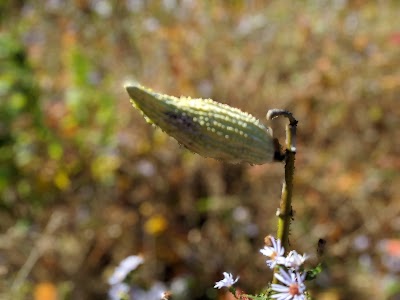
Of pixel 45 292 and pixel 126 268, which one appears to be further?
pixel 45 292

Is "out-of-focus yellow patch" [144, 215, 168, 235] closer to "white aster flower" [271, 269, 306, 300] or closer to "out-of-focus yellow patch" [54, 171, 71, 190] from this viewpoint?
"out-of-focus yellow patch" [54, 171, 71, 190]

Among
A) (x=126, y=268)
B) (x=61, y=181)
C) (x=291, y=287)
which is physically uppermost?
(x=61, y=181)

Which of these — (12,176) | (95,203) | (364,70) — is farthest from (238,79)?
(12,176)

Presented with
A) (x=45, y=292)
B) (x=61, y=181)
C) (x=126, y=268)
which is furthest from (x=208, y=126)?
(x=61, y=181)

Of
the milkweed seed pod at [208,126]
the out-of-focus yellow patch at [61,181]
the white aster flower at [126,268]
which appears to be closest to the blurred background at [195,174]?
the out-of-focus yellow patch at [61,181]

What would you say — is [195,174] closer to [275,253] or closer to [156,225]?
[156,225]

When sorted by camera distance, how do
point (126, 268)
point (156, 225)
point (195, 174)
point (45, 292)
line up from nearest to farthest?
point (126, 268)
point (45, 292)
point (156, 225)
point (195, 174)
